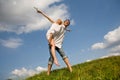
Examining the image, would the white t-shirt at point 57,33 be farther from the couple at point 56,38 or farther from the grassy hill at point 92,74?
A: the grassy hill at point 92,74

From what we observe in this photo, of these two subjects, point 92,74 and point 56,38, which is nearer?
point 92,74

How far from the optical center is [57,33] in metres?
13.6

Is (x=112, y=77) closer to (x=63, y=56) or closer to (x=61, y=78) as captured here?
(x=61, y=78)

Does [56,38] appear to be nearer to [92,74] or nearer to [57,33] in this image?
[57,33]

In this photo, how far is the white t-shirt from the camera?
43.8ft

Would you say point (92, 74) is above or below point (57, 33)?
below

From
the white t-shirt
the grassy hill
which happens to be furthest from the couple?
the grassy hill

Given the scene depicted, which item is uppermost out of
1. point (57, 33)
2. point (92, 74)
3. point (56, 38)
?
point (57, 33)

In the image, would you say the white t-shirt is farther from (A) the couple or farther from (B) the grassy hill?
(B) the grassy hill

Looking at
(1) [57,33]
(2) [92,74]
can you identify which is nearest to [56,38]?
(1) [57,33]

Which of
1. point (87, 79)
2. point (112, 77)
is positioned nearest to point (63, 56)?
point (87, 79)

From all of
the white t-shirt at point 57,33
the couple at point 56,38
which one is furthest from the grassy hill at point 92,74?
the white t-shirt at point 57,33

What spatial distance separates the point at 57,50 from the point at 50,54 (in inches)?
16.7

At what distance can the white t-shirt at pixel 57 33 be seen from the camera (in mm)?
13344
